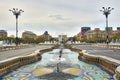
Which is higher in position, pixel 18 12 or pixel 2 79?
pixel 18 12

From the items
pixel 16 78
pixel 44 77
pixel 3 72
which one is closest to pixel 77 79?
pixel 44 77

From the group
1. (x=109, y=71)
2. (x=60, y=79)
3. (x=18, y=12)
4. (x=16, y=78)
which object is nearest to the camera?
(x=60, y=79)

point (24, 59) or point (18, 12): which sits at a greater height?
point (18, 12)

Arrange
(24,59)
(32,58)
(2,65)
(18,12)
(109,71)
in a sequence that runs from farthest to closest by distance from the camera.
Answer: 1. (18,12)
2. (32,58)
3. (24,59)
4. (109,71)
5. (2,65)

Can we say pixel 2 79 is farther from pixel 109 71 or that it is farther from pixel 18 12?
pixel 18 12

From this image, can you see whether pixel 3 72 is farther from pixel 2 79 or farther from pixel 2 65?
pixel 2 79

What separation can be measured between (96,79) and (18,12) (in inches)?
1731

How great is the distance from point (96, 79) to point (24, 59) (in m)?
11.0

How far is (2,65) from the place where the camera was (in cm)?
1642

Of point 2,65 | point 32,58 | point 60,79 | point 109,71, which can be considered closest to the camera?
point 60,79

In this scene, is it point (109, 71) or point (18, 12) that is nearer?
point (109, 71)

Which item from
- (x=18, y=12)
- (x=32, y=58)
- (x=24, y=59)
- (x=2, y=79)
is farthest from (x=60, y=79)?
(x=18, y=12)

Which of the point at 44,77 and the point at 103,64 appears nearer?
the point at 44,77

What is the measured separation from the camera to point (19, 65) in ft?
70.3
